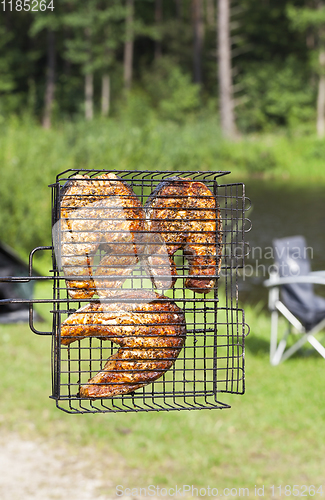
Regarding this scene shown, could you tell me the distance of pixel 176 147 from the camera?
1066cm

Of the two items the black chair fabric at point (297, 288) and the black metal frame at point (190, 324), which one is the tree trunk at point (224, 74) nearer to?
the black chair fabric at point (297, 288)

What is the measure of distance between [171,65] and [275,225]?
62.7 ft

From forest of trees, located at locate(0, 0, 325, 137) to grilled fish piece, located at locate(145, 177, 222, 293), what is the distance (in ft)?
69.0

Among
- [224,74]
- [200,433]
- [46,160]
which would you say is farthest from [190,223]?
[224,74]

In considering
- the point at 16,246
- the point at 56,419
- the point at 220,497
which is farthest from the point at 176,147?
the point at 220,497

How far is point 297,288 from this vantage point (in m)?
6.97

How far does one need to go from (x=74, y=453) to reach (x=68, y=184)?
11.7 ft

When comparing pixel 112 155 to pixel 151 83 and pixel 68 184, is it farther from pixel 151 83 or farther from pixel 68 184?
pixel 151 83

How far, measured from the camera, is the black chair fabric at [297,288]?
21.7 feet

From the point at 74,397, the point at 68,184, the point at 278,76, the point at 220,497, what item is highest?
the point at 278,76

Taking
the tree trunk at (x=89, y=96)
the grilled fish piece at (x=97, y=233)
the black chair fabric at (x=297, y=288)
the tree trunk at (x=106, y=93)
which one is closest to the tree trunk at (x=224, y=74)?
the tree trunk at (x=89, y=96)

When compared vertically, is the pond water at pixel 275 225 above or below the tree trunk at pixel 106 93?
below

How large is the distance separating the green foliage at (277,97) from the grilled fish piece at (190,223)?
2316 cm

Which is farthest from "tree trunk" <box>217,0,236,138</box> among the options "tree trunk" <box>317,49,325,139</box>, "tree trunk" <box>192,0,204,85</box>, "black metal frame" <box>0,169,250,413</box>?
"black metal frame" <box>0,169,250,413</box>
